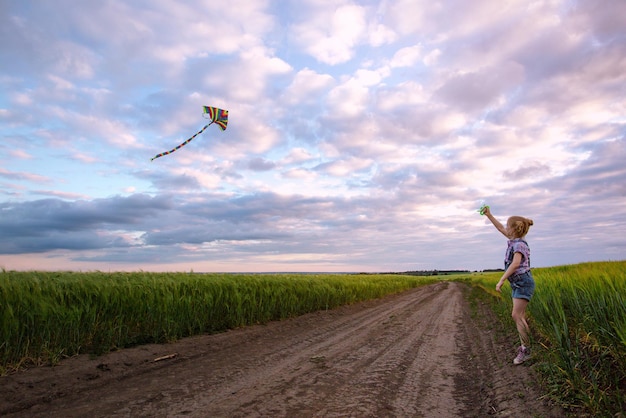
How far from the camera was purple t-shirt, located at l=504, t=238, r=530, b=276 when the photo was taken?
6.21m

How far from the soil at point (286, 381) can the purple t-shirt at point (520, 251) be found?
162cm

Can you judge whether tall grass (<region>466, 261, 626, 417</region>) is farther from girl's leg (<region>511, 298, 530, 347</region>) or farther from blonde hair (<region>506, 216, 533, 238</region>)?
blonde hair (<region>506, 216, 533, 238</region>)

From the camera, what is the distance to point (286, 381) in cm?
571

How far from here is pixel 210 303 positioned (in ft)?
34.0

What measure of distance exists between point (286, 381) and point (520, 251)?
4.39 metres

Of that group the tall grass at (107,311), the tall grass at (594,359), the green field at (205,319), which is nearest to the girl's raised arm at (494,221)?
the green field at (205,319)

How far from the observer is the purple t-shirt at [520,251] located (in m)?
6.21

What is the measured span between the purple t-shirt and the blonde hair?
0.11m

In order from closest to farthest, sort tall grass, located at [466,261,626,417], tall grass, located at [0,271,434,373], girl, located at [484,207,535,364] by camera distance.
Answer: tall grass, located at [466,261,626,417] → girl, located at [484,207,535,364] → tall grass, located at [0,271,434,373]

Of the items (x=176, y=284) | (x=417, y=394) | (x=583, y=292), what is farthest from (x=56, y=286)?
(x=583, y=292)

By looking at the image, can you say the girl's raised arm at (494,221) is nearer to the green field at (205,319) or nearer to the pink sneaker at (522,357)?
the green field at (205,319)

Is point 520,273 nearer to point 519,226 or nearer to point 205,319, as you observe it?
point 519,226

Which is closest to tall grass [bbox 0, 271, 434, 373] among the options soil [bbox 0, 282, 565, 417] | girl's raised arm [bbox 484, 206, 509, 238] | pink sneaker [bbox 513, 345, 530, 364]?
soil [bbox 0, 282, 565, 417]

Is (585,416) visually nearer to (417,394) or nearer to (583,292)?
(417,394)
